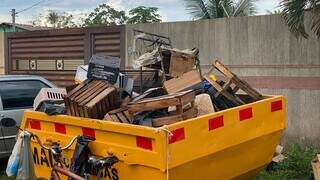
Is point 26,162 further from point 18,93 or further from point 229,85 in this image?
point 18,93

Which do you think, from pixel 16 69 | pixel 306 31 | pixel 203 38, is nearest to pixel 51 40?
pixel 16 69

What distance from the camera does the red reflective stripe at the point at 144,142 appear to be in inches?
149

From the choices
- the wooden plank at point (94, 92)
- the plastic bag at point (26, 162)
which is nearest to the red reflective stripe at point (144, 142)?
the wooden plank at point (94, 92)

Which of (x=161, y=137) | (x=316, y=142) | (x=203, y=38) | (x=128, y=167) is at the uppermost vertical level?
(x=203, y=38)

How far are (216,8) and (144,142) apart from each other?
8.19 m

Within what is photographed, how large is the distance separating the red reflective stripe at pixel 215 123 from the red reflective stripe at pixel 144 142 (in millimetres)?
558

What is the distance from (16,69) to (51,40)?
6.41ft

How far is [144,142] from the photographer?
3.82 meters

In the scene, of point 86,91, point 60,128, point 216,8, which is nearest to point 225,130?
point 86,91

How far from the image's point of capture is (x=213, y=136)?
4.11 meters

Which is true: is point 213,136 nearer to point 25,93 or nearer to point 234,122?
point 234,122

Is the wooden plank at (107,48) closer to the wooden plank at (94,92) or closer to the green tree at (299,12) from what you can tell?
the green tree at (299,12)

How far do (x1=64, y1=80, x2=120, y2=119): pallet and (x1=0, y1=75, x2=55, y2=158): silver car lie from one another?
3309mm

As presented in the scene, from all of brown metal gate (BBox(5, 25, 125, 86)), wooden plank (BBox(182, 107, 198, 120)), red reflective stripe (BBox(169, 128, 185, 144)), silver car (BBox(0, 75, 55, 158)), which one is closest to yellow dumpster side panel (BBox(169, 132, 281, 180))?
red reflective stripe (BBox(169, 128, 185, 144))
